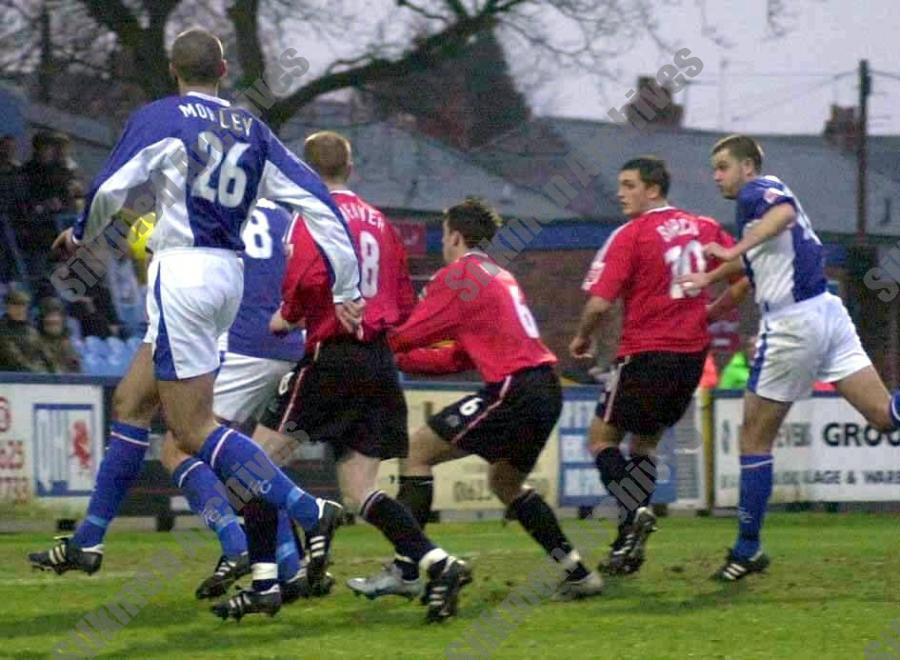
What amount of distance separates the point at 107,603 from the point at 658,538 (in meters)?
6.19

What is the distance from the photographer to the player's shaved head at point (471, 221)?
841 centimetres

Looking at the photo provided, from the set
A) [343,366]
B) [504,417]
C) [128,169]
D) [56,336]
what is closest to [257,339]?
[343,366]

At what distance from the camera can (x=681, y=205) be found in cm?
3516

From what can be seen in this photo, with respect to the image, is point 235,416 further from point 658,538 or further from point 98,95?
point 98,95

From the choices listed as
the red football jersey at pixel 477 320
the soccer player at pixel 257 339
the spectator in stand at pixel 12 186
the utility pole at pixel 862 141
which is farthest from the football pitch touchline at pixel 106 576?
the utility pole at pixel 862 141

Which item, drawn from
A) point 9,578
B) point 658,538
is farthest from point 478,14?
point 9,578

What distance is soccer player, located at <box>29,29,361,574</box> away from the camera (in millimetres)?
7117

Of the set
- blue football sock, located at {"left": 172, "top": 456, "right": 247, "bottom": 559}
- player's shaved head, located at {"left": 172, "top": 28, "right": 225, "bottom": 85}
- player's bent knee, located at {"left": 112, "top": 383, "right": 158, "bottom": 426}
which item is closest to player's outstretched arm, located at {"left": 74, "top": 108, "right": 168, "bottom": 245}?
player's shaved head, located at {"left": 172, "top": 28, "right": 225, "bottom": 85}

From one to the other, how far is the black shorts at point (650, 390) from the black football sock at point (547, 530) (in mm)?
1401

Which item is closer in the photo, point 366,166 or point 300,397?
point 300,397

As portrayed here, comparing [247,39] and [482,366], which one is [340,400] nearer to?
[482,366]

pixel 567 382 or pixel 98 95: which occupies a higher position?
pixel 98 95

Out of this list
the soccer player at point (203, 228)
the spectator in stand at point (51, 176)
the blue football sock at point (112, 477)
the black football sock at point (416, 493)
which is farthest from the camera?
the spectator in stand at point (51, 176)

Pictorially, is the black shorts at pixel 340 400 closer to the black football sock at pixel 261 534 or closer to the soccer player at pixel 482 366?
the soccer player at pixel 482 366
